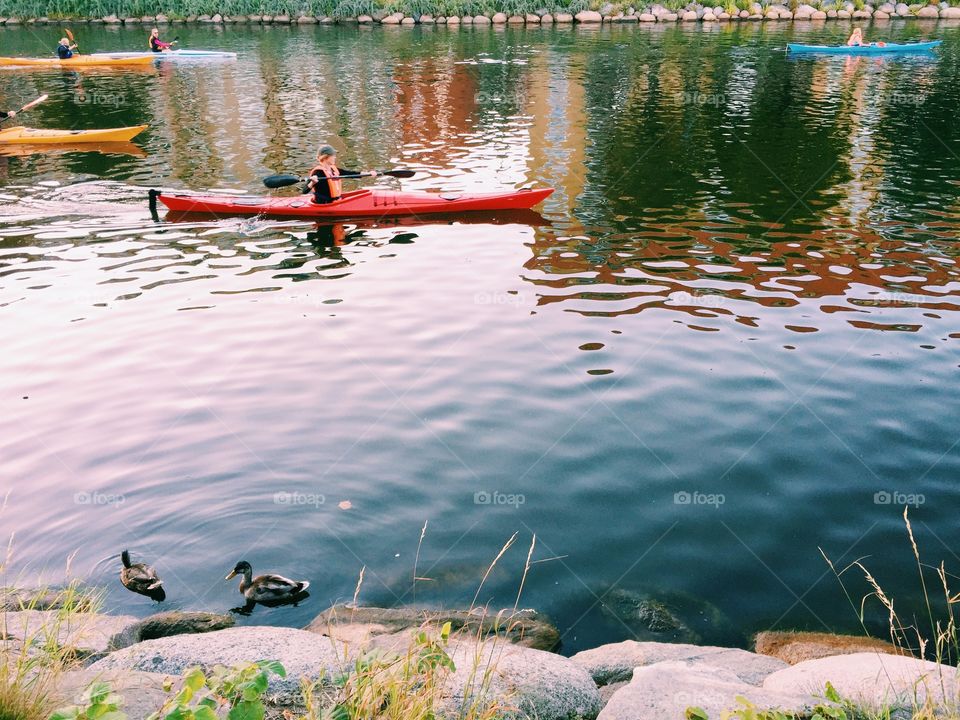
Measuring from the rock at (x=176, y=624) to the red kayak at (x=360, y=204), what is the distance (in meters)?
9.94

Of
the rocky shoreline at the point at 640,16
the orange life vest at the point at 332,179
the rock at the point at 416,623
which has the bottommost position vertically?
the rock at the point at 416,623

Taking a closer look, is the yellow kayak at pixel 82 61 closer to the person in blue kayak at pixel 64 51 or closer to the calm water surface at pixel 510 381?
the person in blue kayak at pixel 64 51

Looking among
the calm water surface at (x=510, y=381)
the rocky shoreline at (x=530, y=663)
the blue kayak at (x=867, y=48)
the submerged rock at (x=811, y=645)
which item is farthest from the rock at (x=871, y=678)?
the blue kayak at (x=867, y=48)

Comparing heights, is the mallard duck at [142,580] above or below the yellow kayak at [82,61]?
below

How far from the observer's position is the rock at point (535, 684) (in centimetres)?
424

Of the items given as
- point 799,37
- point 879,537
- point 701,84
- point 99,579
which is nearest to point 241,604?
point 99,579

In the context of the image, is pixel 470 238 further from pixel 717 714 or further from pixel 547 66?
pixel 547 66

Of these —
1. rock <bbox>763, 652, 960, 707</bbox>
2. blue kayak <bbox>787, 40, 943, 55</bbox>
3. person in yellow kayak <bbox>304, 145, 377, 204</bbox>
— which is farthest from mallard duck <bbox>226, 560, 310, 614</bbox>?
blue kayak <bbox>787, 40, 943, 55</bbox>

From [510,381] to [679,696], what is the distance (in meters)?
5.14

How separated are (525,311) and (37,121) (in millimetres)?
21175

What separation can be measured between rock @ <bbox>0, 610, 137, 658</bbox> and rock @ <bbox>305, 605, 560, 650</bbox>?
49.3 inches

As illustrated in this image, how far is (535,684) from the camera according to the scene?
4391 millimetres

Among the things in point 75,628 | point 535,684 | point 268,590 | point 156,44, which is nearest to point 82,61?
point 156,44

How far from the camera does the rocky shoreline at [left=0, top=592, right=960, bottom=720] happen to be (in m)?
4.10
